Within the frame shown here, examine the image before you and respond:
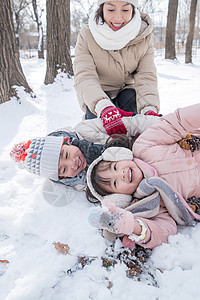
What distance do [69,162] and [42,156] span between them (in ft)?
0.57

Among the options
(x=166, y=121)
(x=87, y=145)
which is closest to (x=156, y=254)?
(x=166, y=121)

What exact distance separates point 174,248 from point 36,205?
860mm

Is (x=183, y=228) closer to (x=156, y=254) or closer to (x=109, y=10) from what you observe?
(x=156, y=254)

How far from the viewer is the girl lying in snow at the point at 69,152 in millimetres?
1551

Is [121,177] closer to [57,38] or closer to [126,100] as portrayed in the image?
[126,100]

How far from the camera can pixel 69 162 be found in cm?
156

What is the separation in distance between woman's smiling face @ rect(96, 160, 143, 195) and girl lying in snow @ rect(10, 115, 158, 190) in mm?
275

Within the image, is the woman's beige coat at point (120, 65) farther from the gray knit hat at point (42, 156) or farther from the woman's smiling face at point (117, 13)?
the gray knit hat at point (42, 156)

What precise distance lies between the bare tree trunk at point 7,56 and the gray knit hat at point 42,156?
1.94 metres

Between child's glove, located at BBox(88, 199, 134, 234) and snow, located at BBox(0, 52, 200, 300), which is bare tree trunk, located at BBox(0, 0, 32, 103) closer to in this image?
snow, located at BBox(0, 52, 200, 300)

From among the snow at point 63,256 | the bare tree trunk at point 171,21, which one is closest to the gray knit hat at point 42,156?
the snow at point 63,256

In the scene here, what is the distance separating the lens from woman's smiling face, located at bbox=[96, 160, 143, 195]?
4.28ft

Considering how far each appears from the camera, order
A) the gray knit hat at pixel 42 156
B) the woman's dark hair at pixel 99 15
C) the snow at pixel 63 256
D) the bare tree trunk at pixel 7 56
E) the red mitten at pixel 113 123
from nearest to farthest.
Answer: the snow at pixel 63 256, the gray knit hat at pixel 42 156, the red mitten at pixel 113 123, the woman's dark hair at pixel 99 15, the bare tree trunk at pixel 7 56

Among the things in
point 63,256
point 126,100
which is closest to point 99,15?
point 126,100
